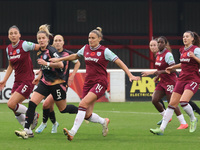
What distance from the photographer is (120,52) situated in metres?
33.7

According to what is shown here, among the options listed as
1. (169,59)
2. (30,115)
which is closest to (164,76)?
(169,59)

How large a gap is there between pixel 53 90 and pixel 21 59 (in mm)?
823

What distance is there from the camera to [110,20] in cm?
3412

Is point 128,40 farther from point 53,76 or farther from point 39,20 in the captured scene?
point 53,76

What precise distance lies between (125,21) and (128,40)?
4.20 ft

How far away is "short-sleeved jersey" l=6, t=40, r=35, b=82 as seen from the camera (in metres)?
9.49

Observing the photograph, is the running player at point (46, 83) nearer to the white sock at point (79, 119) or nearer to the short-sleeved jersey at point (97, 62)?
the short-sleeved jersey at point (97, 62)

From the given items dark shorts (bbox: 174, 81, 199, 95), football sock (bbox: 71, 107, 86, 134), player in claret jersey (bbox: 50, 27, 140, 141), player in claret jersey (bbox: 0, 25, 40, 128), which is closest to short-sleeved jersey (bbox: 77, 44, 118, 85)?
player in claret jersey (bbox: 50, 27, 140, 141)

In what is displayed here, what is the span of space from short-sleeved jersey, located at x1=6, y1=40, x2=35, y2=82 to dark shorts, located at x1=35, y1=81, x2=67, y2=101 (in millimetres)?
359

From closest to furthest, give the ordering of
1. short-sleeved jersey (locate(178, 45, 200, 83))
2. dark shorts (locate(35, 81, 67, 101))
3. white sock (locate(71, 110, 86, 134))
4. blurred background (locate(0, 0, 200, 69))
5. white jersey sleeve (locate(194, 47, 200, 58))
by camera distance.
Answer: white sock (locate(71, 110, 86, 134)), dark shorts (locate(35, 81, 67, 101)), white jersey sleeve (locate(194, 47, 200, 58)), short-sleeved jersey (locate(178, 45, 200, 83)), blurred background (locate(0, 0, 200, 69))

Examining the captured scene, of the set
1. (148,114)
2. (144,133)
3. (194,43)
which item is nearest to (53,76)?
(144,133)

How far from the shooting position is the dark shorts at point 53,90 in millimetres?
9398

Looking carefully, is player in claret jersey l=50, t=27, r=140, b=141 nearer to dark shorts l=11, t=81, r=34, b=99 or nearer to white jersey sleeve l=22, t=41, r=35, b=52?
white jersey sleeve l=22, t=41, r=35, b=52

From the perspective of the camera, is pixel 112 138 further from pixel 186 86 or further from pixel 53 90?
pixel 186 86
